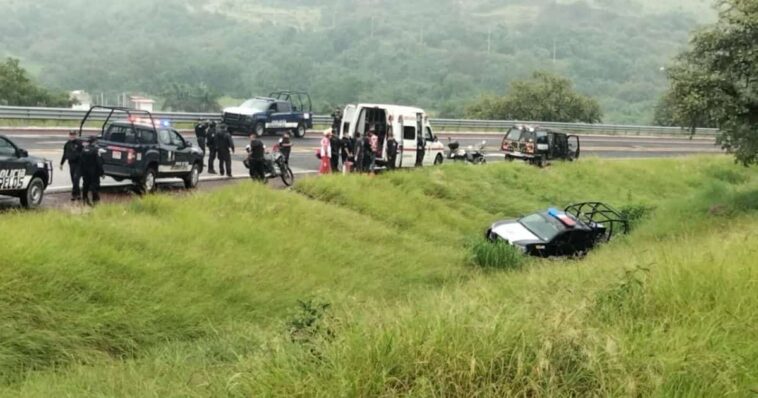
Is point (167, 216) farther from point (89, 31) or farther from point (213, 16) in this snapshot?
point (213, 16)

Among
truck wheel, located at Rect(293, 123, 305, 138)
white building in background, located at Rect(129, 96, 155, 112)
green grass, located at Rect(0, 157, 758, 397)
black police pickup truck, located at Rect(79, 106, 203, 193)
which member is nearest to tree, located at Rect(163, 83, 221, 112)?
white building in background, located at Rect(129, 96, 155, 112)

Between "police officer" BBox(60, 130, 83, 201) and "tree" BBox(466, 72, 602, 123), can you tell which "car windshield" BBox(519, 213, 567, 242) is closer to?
"police officer" BBox(60, 130, 83, 201)

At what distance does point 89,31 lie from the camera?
147 meters

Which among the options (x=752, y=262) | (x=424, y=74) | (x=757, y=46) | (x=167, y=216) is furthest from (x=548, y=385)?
(x=424, y=74)

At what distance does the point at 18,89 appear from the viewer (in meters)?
41.4

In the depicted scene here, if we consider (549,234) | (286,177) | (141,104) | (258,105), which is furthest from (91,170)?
(141,104)

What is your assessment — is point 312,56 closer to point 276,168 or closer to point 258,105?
point 258,105

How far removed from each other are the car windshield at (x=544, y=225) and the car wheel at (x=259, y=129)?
17366mm

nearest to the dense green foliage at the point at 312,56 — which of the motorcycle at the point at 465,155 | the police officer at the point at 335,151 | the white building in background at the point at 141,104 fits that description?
the white building in background at the point at 141,104

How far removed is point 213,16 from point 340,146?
169039 mm

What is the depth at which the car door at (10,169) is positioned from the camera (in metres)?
13.3

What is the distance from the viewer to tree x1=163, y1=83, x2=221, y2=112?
57.5 m

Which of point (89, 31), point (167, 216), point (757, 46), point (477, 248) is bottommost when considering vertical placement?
point (477, 248)

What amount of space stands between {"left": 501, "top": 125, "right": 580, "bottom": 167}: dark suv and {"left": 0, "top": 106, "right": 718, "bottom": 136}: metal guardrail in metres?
5.74
